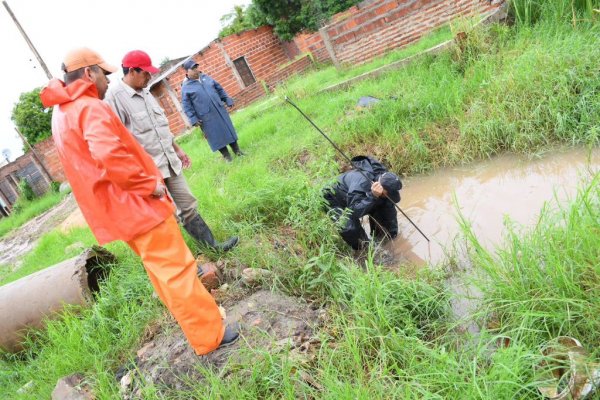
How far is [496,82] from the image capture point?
394 cm

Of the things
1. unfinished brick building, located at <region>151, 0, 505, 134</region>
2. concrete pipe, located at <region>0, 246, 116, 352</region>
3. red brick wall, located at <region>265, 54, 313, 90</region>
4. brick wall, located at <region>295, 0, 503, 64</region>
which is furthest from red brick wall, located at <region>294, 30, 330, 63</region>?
concrete pipe, located at <region>0, 246, 116, 352</region>

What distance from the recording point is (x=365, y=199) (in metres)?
3.08

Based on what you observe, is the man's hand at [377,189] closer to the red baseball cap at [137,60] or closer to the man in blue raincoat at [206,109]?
the red baseball cap at [137,60]

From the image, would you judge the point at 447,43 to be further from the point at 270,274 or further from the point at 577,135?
the point at 270,274

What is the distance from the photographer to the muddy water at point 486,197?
2941 mm

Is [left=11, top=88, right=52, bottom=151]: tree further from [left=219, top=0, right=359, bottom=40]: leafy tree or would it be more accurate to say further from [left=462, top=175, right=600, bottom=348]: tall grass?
[left=462, top=175, right=600, bottom=348]: tall grass

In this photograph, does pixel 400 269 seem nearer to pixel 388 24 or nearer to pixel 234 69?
pixel 388 24

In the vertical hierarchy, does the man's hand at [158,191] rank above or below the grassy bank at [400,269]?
above

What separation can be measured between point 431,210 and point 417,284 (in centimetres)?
144

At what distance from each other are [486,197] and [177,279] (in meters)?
2.70

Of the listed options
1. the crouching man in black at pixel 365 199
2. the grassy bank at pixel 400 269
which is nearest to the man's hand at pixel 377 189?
the crouching man in black at pixel 365 199

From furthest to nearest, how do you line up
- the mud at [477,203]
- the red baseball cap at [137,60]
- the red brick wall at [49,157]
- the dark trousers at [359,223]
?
the red brick wall at [49,157] < the dark trousers at [359,223] < the red baseball cap at [137,60] < the mud at [477,203]

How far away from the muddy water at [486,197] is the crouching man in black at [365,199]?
0.24 meters

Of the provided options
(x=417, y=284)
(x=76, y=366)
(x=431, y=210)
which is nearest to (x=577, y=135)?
(x=431, y=210)
